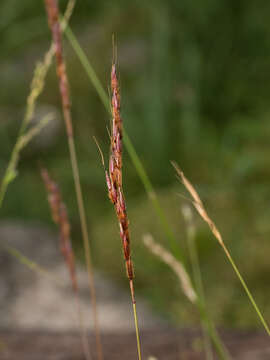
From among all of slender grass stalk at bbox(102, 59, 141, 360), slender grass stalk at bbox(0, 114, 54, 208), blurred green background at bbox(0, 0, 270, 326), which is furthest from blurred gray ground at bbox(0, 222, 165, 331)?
slender grass stalk at bbox(102, 59, 141, 360)

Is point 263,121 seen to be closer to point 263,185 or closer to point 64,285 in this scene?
point 263,185

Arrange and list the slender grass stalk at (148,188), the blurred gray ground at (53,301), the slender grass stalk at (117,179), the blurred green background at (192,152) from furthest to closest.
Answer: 1. the blurred green background at (192,152)
2. the blurred gray ground at (53,301)
3. the slender grass stalk at (148,188)
4. the slender grass stalk at (117,179)

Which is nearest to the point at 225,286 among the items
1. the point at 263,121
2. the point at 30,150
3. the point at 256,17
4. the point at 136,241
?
the point at 136,241

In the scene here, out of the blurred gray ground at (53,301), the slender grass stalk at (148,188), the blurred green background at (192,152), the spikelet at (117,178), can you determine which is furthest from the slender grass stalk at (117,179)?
the blurred green background at (192,152)

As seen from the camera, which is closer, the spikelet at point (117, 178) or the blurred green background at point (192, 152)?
the spikelet at point (117, 178)

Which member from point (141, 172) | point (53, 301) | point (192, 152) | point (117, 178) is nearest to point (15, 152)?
point (141, 172)

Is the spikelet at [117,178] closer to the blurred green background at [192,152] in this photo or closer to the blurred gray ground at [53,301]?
the blurred gray ground at [53,301]

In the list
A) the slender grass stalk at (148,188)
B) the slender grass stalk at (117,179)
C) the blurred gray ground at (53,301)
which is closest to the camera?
the slender grass stalk at (117,179)

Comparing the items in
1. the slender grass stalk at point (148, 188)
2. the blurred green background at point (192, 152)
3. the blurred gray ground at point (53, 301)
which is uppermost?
the blurred green background at point (192, 152)

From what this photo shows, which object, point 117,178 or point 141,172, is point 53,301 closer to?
point 141,172
